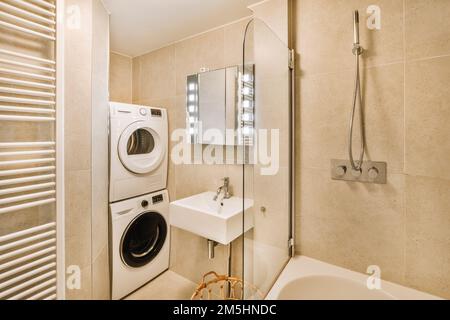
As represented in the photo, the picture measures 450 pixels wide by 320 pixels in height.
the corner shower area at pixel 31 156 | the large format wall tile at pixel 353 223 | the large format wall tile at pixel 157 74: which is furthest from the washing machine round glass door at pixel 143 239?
the large format wall tile at pixel 353 223

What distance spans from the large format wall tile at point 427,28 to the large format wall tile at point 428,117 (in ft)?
0.15

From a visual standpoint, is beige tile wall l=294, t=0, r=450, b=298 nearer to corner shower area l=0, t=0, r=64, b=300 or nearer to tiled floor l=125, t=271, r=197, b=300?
tiled floor l=125, t=271, r=197, b=300

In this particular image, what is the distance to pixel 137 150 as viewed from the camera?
1.88 m

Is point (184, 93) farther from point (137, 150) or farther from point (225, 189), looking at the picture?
point (225, 189)

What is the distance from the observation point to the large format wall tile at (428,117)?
91cm

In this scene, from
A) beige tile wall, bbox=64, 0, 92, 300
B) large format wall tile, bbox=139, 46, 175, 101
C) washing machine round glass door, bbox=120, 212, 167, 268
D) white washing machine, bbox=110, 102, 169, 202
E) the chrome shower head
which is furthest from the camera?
large format wall tile, bbox=139, 46, 175, 101

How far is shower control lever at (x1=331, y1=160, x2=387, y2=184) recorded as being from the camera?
3.45 ft

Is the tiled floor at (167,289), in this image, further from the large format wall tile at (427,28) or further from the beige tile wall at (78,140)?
the large format wall tile at (427,28)

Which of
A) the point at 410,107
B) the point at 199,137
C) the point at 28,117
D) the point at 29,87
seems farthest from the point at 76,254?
the point at 410,107

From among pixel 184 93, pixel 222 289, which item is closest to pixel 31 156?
pixel 184 93

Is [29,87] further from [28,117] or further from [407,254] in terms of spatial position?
[407,254]

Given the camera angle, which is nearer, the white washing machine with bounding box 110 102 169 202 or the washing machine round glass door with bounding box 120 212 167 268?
the white washing machine with bounding box 110 102 169 202

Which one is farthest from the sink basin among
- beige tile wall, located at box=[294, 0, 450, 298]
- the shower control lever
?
the shower control lever
